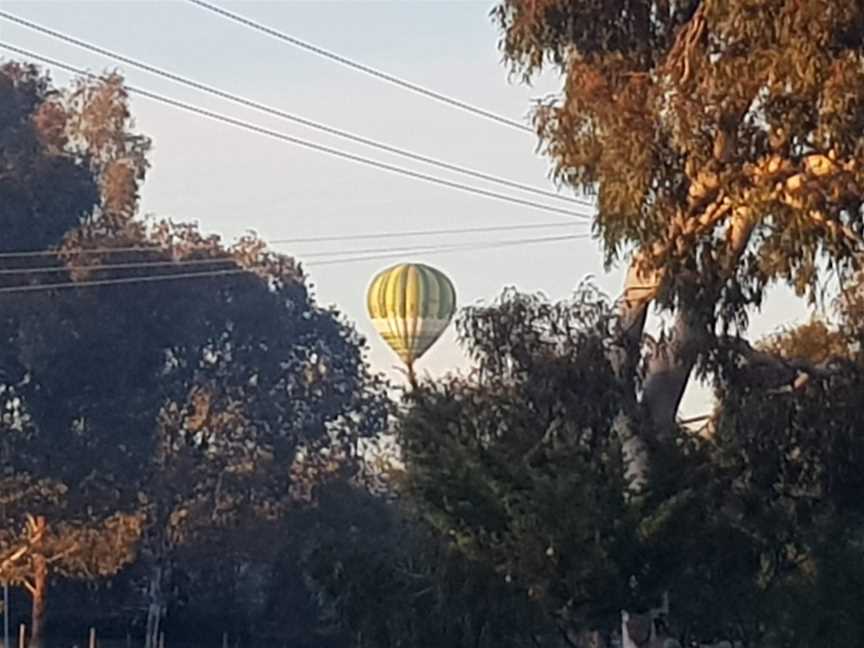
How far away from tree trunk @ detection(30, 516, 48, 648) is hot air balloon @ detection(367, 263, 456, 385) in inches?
368

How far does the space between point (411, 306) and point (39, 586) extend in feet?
37.2

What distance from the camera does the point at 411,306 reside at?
130ft

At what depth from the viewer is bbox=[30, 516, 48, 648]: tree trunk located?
149 ft

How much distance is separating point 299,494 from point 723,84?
35.1 meters

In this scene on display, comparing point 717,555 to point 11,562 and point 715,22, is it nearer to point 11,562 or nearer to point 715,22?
point 715,22

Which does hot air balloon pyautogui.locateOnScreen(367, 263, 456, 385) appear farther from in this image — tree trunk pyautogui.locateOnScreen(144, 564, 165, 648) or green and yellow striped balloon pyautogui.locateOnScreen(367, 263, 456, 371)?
tree trunk pyautogui.locateOnScreen(144, 564, 165, 648)

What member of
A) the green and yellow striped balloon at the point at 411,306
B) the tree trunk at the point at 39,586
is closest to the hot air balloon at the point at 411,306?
the green and yellow striped balloon at the point at 411,306

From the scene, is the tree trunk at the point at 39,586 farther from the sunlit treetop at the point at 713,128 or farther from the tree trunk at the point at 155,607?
the sunlit treetop at the point at 713,128

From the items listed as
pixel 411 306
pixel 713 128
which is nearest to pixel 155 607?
pixel 411 306

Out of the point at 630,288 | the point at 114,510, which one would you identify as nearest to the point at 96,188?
the point at 114,510

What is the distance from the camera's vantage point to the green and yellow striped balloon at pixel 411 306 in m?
38.9

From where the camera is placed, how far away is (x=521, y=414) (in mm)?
19031

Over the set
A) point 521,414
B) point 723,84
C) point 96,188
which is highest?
point 96,188

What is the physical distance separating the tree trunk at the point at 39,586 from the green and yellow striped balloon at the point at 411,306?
9317 mm
